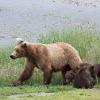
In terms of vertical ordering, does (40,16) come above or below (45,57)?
above

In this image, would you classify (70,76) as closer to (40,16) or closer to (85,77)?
(85,77)

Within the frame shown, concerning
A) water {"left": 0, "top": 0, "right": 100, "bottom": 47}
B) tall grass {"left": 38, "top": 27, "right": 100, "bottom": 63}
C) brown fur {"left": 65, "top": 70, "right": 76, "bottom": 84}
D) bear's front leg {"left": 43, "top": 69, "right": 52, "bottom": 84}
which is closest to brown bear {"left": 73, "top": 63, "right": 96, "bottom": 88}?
brown fur {"left": 65, "top": 70, "right": 76, "bottom": 84}

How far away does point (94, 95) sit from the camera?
7785mm

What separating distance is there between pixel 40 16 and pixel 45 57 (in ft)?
36.6

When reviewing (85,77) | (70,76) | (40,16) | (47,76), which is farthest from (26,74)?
(40,16)

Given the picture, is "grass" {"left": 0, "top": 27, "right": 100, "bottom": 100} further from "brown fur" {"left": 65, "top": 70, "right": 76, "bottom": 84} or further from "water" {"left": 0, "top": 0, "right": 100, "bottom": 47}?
"water" {"left": 0, "top": 0, "right": 100, "bottom": 47}

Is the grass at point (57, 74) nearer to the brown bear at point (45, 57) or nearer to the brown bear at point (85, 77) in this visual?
the brown bear at point (85, 77)

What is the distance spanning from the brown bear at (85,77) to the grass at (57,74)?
13cm

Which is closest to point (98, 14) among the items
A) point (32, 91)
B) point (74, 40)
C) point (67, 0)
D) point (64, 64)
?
point (67, 0)

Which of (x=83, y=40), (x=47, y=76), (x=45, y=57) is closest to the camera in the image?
(x=47, y=76)

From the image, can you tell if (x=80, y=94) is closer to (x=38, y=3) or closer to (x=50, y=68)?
(x=50, y=68)

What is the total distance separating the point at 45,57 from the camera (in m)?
9.57

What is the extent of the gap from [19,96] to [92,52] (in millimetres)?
3708

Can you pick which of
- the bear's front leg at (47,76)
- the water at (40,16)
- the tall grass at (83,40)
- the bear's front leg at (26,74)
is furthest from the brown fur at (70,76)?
the water at (40,16)
